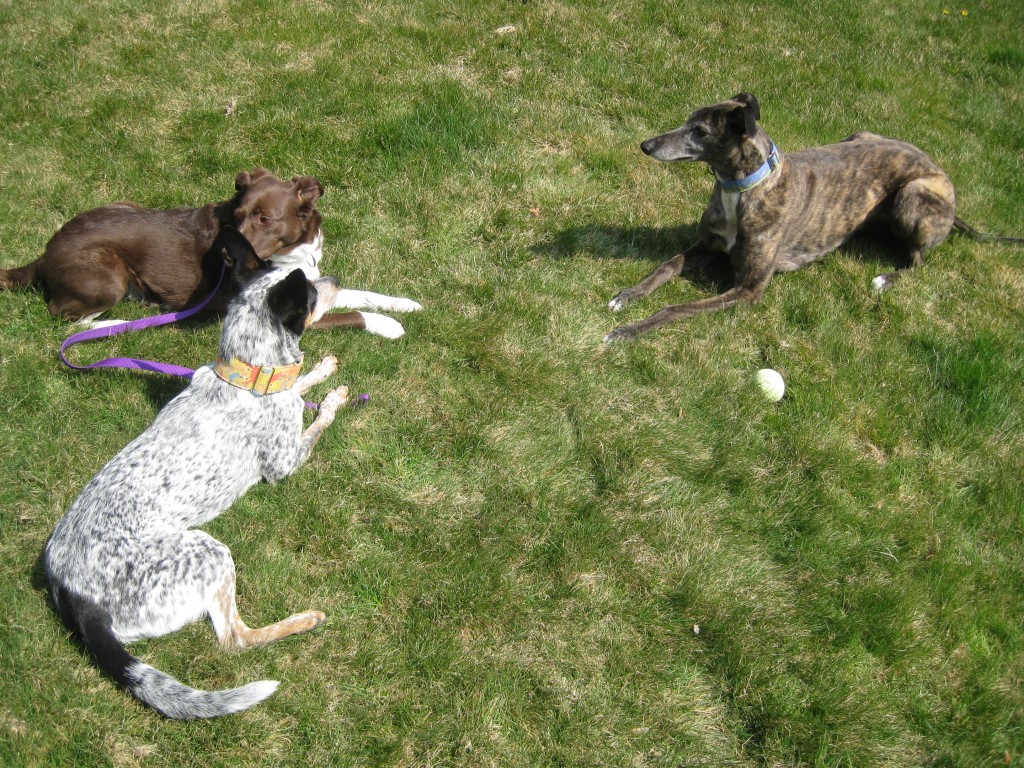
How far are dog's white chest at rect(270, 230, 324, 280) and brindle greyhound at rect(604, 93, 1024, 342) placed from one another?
7.04 ft

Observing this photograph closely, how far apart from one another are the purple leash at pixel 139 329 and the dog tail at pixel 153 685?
1514 mm

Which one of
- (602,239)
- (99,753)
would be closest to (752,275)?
(602,239)

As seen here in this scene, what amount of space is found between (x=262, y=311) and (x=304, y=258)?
145cm

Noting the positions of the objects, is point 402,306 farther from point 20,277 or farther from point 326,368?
point 20,277

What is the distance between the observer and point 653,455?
4.26 metres

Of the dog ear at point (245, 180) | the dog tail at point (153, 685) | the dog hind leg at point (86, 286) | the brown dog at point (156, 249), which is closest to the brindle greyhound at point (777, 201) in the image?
the brown dog at point (156, 249)

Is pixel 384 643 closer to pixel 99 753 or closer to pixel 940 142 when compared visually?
pixel 99 753

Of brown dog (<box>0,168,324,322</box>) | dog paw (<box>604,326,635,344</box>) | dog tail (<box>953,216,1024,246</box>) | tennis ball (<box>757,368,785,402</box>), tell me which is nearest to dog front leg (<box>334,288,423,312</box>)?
brown dog (<box>0,168,324,322</box>)

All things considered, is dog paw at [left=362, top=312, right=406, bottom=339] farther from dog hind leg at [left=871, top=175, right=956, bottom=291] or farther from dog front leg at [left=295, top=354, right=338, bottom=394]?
dog hind leg at [left=871, top=175, right=956, bottom=291]

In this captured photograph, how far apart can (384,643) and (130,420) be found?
2119mm

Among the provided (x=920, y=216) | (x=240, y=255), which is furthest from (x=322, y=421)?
(x=920, y=216)

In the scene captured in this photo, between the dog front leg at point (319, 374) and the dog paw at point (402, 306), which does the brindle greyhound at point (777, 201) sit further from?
the dog front leg at point (319, 374)

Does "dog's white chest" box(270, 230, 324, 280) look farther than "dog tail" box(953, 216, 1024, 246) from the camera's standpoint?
No

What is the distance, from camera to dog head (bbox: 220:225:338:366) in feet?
11.7
